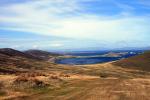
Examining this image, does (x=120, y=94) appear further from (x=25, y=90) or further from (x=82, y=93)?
(x=25, y=90)

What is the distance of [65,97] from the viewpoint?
2302cm

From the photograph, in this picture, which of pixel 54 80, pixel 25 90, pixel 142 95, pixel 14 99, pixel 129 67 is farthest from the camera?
pixel 129 67

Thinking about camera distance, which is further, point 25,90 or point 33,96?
point 25,90

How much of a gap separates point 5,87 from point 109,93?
8612 millimetres

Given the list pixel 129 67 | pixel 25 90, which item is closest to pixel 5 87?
pixel 25 90

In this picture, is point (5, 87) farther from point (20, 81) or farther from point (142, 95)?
point (142, 95)

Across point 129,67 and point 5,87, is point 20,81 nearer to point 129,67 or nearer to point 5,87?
point 5,87

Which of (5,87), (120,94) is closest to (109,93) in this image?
(120,94)

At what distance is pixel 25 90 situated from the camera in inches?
1032

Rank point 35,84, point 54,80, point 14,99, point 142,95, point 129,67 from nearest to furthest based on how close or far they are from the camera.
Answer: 1. point 14,99
2. point 142,95
3. point 35,84
4. point 54,80
5. point 129,67

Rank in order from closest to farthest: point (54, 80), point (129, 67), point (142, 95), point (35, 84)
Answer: point (142, 95) < point (35, 84) < point (54, 80) < point (129, 67)

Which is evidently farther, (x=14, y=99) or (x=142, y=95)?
(x=142, y=95)

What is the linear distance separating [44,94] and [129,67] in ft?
199

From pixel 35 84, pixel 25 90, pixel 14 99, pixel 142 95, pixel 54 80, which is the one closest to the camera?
pixel 14 99
